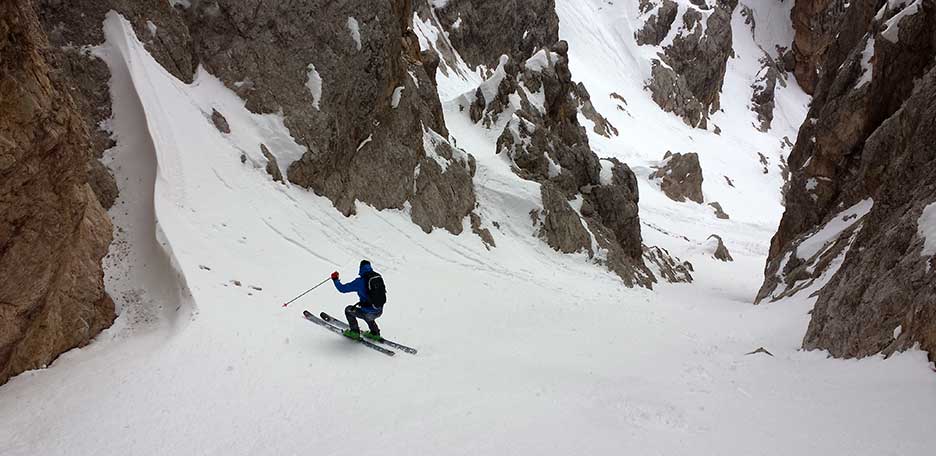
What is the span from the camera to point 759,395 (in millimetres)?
9445

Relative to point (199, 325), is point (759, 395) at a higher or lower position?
higher

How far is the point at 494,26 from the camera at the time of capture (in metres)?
59.2

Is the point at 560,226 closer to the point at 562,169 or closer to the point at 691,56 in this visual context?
the point at 562,169

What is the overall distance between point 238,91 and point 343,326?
11.9 meters

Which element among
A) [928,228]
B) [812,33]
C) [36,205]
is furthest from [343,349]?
[812,33]

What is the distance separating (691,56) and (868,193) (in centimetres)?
7850

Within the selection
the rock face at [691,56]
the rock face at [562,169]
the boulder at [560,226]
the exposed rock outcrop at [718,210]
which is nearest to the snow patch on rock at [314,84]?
the rock face at [562,169]

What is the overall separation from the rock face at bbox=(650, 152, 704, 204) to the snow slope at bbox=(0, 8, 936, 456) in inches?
1576

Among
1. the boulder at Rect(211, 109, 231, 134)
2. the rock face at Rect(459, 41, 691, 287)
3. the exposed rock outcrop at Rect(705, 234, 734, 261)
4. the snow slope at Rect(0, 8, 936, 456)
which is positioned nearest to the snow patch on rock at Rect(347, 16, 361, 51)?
the snow slope at Rect(0, 8, 936, 456)

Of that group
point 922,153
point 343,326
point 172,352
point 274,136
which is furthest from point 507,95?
point 172,352

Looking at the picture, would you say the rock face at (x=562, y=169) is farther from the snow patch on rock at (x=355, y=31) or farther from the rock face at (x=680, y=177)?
the rock face at (x=680, y=177)

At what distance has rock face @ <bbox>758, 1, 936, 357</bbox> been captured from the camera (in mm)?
10164

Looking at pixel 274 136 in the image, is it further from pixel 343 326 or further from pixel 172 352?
pixel 172 352

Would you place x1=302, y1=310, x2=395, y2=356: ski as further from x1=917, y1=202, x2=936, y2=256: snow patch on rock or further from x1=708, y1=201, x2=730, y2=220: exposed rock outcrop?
x1=708, y1=201, x2=730, y2=220: exposed rock outcrop
